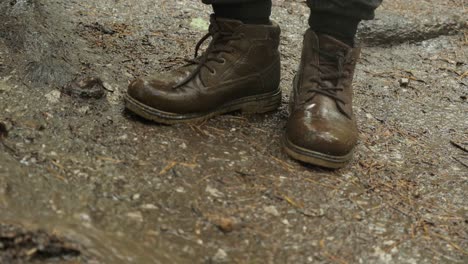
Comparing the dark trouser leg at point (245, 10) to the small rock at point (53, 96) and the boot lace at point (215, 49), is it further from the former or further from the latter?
the small rock at point (53, 96)

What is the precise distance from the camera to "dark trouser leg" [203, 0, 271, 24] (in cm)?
200

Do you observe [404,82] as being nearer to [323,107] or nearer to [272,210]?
[323,107]

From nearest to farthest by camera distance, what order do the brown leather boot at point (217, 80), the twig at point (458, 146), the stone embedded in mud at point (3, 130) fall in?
1. the stone embedded in mud at point (3, 130)
2. the brown leather boot at point (217, 80)
3. the twig at point (458, 146)

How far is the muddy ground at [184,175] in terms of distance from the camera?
4.78 ft

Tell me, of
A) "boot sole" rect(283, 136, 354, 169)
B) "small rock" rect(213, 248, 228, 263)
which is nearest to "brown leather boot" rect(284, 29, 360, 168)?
"boot sole" rect(283, 136, 354, 169)

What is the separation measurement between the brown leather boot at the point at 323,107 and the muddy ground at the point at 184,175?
0.27 feet

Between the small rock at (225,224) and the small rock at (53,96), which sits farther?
the small rock at (53,96)

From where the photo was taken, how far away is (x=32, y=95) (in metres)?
2.07

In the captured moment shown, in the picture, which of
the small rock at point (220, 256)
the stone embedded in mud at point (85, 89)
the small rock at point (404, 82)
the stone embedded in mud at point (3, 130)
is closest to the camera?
the small rock at point (220, 256)

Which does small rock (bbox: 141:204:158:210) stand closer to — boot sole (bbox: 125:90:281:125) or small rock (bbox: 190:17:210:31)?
boot sole (bbox: 125:90:281:125)

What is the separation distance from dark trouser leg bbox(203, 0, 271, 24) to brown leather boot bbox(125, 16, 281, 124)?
35mm

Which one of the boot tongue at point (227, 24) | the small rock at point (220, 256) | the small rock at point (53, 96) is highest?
the boot tongue at point (227, 24)

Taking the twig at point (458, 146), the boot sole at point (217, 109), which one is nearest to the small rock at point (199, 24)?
the boot sole at point (217, 109)

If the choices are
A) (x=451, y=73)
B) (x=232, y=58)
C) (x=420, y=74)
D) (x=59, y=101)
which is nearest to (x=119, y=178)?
(x=59, y=101)
